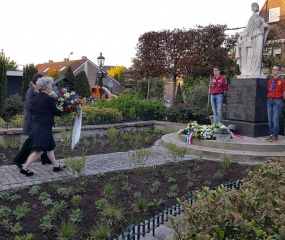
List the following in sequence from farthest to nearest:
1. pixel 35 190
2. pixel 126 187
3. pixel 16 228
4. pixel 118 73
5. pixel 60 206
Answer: pixel 118 73 < pixel 126 187 < pixel 35 190 < pixel 60 206 < pixel 16 228

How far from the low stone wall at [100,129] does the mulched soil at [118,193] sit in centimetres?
261

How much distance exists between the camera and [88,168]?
652 centimetres

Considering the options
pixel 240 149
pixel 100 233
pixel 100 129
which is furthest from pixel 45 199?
pixel 100 129

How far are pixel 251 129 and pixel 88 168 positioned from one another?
4801 millimetres

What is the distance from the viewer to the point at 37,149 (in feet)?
18.9

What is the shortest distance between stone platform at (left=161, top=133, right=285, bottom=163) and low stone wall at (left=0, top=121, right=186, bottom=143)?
369 centimetres

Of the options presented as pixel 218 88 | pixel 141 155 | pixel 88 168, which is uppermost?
pixel 218 88

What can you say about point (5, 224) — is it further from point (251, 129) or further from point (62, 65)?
point (62, 65)

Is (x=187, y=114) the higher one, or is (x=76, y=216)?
(x=187, y=114)

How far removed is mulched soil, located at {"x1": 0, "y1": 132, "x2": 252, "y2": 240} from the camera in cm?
386

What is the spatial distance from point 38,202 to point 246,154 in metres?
4.82

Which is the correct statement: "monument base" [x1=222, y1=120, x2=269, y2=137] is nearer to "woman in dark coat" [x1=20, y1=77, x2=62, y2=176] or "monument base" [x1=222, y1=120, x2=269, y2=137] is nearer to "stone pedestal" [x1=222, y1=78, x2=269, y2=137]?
"stone pedestal" [x1=222, y1=78, x2=269, y2=137]

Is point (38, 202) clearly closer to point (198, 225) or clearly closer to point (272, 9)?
point (198, 225)

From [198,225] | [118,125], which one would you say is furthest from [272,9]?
[198,225]
